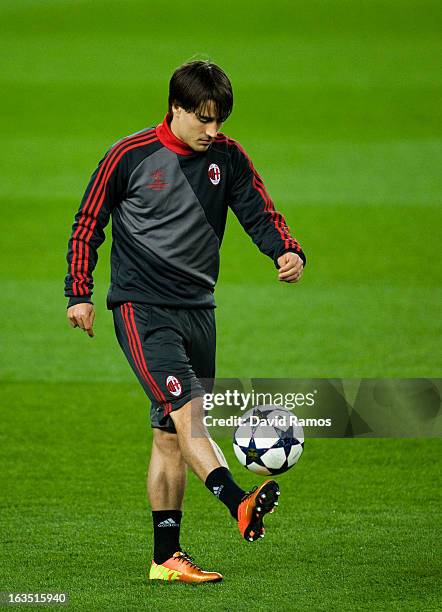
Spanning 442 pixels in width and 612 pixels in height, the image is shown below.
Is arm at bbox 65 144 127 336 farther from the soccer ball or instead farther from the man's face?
the soccer ball

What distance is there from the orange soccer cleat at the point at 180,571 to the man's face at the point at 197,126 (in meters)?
1.73

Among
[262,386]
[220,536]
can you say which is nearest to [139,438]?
[262,386]

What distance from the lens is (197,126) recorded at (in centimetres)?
566

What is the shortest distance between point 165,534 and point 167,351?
80cm

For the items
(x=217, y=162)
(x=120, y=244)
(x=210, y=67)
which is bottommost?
(x=120, y=244)

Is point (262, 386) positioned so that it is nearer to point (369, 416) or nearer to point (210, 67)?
point (369, 416)

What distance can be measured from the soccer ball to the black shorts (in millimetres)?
320

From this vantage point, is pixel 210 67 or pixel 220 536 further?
pixel 220 536

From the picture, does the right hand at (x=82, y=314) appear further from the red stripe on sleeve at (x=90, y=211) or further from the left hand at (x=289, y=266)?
the left hand at (x=289, y=266)

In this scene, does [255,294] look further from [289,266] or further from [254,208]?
[289,266]

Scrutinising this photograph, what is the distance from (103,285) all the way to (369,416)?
5072 mm

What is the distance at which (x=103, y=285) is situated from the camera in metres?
13.5

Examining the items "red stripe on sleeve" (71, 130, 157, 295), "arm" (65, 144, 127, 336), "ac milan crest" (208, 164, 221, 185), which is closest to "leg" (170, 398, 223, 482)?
"arm" (65, 144, 127, 336)

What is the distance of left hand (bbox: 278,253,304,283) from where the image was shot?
580 centimetres
